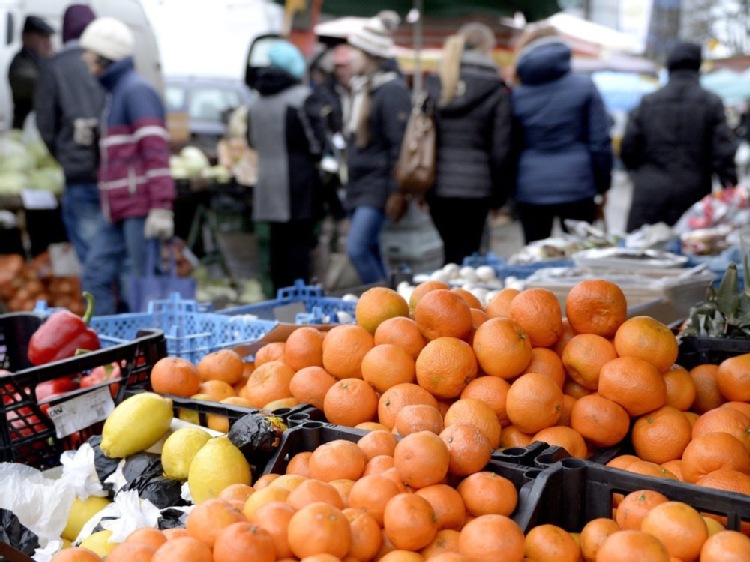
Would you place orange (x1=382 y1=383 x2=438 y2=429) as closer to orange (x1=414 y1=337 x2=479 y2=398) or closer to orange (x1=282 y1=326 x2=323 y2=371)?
orange (x1=414 y1=337 x2=479 y2=398)

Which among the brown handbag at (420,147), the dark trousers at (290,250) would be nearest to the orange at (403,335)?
the brown handbag at (420,147)

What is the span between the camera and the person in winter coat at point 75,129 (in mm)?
5840

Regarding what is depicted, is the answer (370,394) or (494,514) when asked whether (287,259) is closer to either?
(370,394)

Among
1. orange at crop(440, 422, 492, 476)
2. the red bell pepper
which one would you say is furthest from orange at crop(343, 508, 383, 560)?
the red bell pepper

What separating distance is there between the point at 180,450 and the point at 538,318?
3.17 feet

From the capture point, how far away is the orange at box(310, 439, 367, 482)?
5.43 feet

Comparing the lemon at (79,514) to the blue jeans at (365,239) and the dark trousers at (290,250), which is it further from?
the dark trousers at (290,250)

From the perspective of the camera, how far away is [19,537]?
1.83 metres

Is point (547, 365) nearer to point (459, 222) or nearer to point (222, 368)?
point (222, 368)

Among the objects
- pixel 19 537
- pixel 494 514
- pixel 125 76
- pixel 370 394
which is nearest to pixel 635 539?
pixel 494 514

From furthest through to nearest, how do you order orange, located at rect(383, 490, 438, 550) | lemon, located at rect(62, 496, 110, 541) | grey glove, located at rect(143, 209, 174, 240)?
1. grey glove, located at rect(143, 209, 174, 240)
2. lemon, located at rect(62, 496, 110, 541)
3. orange, located at rect(383, 490, 438, 550)

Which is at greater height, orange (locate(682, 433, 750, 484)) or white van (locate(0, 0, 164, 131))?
white van (locate(0, 0, 164, 131))

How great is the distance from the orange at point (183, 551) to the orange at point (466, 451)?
532mm

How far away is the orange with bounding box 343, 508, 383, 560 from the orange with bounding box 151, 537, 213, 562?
25 cm
